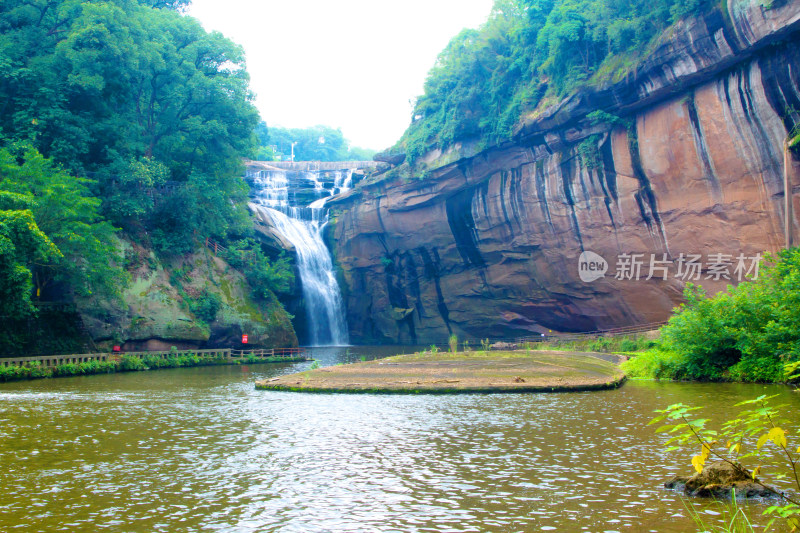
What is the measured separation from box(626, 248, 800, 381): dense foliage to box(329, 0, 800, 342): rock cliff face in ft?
27.0

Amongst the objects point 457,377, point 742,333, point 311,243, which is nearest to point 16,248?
point 457,377

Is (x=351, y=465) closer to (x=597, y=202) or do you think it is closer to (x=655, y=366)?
(x=655, y=366)

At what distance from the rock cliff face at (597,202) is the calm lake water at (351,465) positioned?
1425cm

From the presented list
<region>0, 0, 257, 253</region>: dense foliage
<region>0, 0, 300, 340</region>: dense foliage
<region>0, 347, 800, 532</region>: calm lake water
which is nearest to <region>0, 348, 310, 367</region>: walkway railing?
<region>0, 0, 300, 340</region>: dense foliage

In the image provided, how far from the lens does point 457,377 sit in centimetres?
1750

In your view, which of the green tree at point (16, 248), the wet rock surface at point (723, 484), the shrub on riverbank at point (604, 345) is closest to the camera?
the wet rock surface at point (723, 484)

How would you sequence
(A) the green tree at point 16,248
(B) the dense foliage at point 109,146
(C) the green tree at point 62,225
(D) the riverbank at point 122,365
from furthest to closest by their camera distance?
1. (B) the dense foliage at point 109,146
2. (C) the green tree at point 62,225
3. (D) the riverbank at point 122,365
4. (A) the green tree at point 16,248

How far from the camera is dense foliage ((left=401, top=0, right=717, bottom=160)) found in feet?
94.2

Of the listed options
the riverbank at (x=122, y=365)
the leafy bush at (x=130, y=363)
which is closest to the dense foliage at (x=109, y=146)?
the riverbank at (x=122, y=365)

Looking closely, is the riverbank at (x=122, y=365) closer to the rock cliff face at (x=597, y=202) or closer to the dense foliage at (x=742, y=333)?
the rock cliff face at (x=597, y=202)

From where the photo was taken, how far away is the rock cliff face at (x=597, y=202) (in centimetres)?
2473

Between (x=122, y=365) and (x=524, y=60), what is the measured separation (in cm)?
2602

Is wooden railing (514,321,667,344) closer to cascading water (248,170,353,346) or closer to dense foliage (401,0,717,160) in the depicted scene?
dense foliage (401,0,717,160)

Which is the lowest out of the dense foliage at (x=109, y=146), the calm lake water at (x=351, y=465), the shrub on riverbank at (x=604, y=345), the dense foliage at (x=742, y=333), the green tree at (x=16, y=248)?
the shrub on riverbank at (x=604, y=345)
